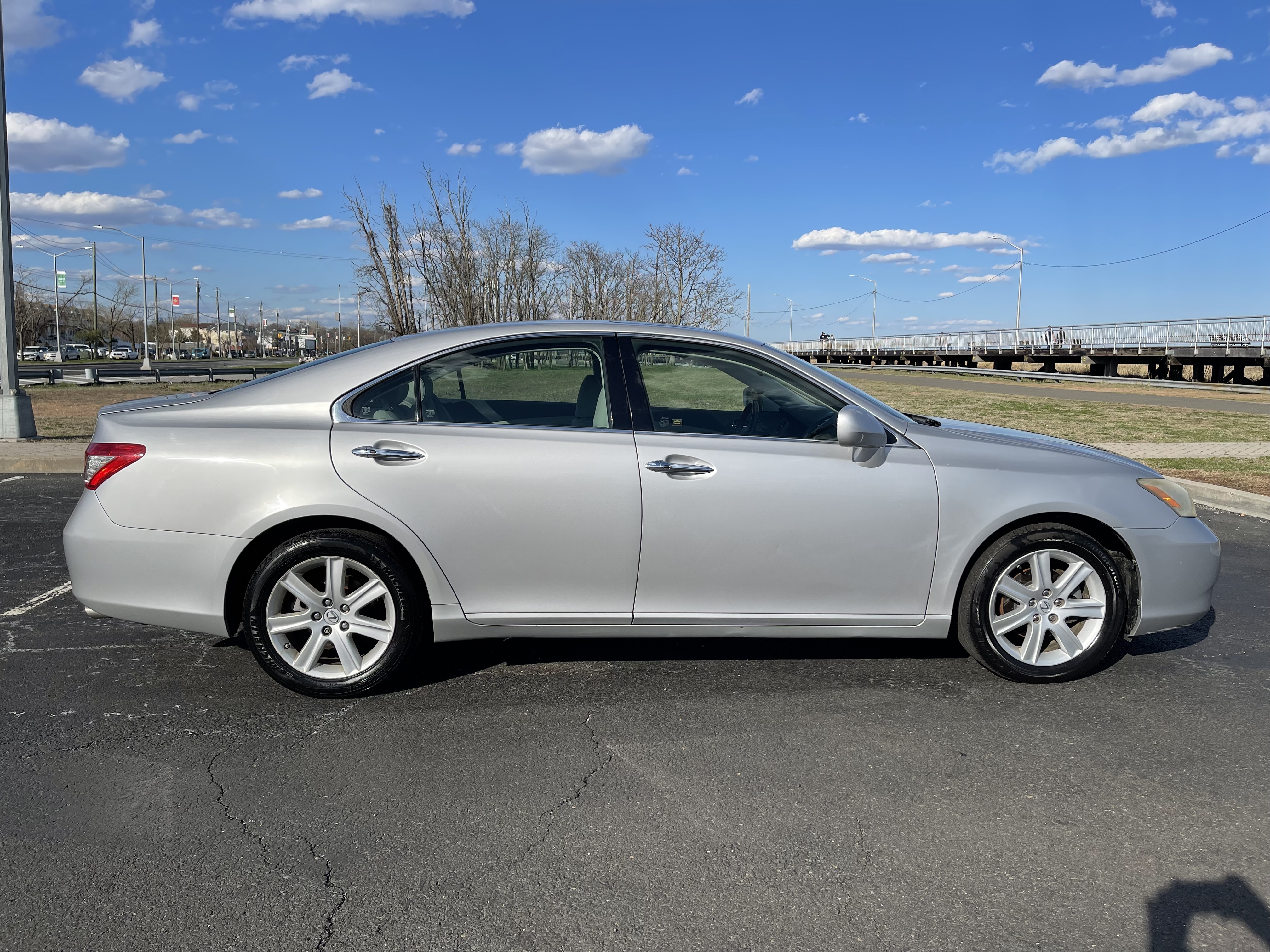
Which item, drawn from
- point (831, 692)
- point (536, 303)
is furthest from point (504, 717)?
point (536, 303)

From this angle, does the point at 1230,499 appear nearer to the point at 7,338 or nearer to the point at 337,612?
the point at 337,612

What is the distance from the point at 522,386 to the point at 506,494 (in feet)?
2.10

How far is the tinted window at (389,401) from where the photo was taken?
12.9 feet

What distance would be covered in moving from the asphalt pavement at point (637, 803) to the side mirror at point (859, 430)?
1109mm

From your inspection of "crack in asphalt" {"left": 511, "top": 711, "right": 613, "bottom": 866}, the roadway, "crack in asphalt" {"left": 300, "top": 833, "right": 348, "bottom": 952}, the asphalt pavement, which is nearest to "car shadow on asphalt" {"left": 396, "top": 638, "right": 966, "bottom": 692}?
the asphalt pavement

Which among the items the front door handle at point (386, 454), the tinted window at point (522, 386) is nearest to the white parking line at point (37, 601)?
the front door handle at point (386, 454)

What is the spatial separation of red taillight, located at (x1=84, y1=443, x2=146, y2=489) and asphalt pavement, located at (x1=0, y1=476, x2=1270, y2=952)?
944 mm

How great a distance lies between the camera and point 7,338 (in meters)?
12.5

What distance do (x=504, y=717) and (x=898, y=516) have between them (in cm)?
186

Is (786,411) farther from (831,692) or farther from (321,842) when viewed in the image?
(321,842)

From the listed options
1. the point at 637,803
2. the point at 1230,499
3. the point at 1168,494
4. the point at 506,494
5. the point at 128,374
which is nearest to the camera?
the point at 637,803

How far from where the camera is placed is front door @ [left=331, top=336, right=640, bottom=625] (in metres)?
3.77

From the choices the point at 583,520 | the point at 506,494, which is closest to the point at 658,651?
the point at 583,520

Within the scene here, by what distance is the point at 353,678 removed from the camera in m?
3.83
